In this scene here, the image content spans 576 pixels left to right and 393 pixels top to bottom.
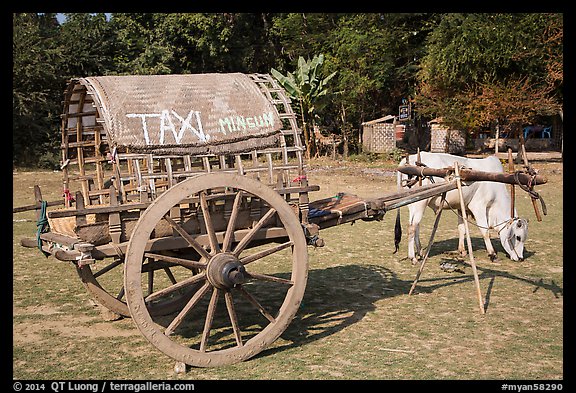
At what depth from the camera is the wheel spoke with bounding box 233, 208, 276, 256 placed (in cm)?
566

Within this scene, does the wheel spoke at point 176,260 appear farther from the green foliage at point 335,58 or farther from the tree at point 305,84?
the tree at point 305,84

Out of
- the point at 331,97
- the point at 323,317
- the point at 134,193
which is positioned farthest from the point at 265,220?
the point at 331,97

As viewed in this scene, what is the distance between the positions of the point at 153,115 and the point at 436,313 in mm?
4113

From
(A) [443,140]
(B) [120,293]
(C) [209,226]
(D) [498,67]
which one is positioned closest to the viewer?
(C) [209,226]

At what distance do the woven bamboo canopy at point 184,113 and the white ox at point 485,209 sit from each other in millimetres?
4294

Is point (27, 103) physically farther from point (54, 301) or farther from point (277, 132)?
point (277, 132)

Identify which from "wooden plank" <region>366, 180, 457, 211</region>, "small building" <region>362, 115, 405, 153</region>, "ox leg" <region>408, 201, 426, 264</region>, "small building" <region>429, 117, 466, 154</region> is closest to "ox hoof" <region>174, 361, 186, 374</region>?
"wooden plank" <region>366, 180, 457, 211</region>

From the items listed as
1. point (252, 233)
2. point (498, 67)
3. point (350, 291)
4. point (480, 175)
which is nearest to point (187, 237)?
point (252, 233)

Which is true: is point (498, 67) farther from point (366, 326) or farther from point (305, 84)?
point (366, 326)

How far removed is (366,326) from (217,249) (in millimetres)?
2223

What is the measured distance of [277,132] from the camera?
6.16 meters

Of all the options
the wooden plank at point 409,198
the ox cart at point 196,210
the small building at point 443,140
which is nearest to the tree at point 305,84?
the small building at point 443,140

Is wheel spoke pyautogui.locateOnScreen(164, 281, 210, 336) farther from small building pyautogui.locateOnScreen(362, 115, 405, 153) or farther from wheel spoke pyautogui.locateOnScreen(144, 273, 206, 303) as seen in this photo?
small building pyautogui.locateOnScreen(362, 115, 405, 153)

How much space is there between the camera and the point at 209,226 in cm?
Answer: 550
